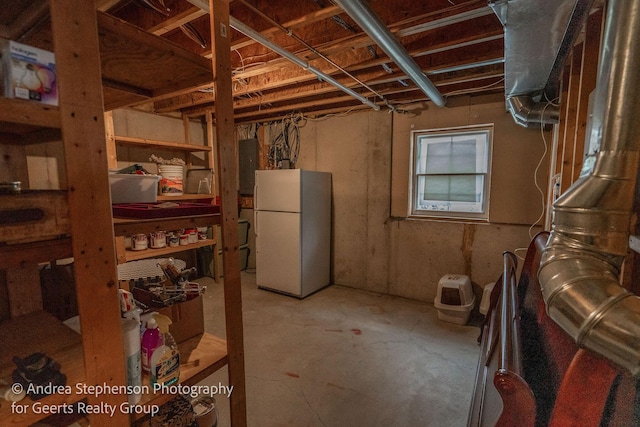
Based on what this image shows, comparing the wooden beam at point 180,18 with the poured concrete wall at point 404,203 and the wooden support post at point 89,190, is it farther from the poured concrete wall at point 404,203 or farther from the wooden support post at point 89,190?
the poured concrete wall at point 404,203

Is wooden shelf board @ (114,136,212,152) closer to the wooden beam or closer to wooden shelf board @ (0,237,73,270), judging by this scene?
the wooden beam

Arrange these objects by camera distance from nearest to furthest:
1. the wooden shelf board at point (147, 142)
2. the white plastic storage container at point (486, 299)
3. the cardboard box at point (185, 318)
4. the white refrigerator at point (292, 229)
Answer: the cardboard box at point (185, 318) → the white plastic storage container at point (486, 299) → the wooden shelf board at point (147, 142) → the white refrigerator at point (292, 229)

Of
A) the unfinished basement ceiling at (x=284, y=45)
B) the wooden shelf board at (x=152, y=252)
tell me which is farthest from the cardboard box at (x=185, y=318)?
the wooden shelf board at (x=152, y=252)

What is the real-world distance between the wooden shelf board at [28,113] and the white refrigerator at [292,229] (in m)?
2.88

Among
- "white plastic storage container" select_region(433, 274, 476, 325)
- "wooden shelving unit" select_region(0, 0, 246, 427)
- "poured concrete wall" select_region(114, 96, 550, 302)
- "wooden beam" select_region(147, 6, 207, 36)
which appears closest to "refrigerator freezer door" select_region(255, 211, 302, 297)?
"poured concrete wall" select_region(114, 96, 550, 302)

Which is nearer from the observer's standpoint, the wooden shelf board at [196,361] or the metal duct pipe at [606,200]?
the metal duct pipe at [606,200]

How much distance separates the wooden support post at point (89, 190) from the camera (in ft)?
2.24

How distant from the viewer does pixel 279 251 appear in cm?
377

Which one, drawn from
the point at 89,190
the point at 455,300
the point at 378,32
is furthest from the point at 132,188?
the point at 455,300

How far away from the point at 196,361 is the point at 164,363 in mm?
177

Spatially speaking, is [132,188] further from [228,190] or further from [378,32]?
[378,32]

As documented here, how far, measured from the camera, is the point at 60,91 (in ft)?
2.22

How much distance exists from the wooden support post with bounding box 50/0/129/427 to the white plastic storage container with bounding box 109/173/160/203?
0.41 meters

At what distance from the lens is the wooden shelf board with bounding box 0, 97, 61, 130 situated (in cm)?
61
